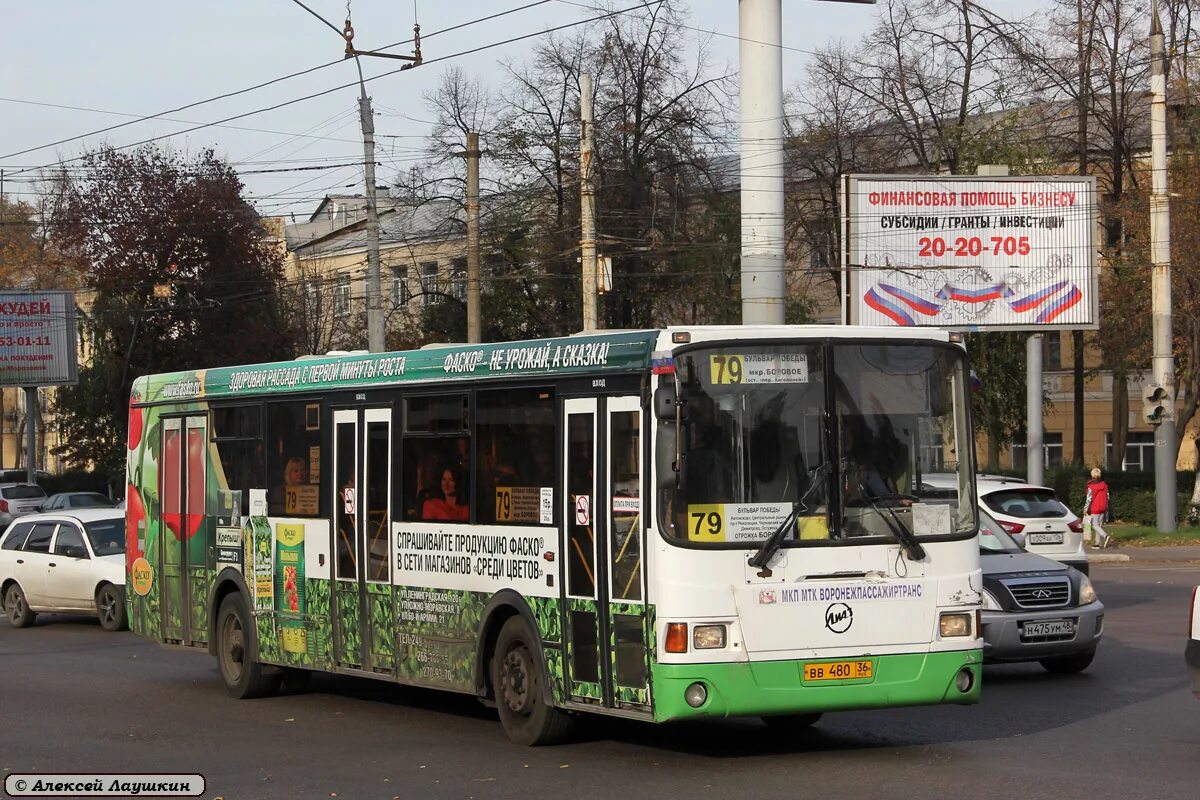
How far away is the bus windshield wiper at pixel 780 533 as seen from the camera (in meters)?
9.77

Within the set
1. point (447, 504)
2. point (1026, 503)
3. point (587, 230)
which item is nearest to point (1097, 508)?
point (587, 230)

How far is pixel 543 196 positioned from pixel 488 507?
1414 inches

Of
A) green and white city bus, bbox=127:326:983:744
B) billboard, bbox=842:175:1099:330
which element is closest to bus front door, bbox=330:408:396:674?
green and white city bus, bbox=127:326:983:744

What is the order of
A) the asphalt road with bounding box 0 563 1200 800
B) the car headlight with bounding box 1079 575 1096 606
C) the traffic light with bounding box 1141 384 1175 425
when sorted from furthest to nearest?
1. the traffic light with bounding box 1141 384 1175 425
2. the car headlight with bounding box 1079 575 1096 606
3. the asphalt road with bounding box 0 563 1200 800

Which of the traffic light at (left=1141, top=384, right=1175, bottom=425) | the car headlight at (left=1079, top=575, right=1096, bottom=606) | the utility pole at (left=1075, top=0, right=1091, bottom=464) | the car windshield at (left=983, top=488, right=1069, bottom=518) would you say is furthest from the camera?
the utility pole at (left=1075, top=0, right=1091, bottom=464)

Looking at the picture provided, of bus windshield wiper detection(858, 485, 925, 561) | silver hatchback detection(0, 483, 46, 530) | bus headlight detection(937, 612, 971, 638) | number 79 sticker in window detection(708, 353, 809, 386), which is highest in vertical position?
number 79 sticker in window detection(708, 353, 809, 386)

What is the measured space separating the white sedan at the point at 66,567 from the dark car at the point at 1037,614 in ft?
37.8

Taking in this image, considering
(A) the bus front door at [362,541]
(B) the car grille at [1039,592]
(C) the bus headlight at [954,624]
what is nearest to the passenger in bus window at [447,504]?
(A) the bus front door at [362,541]

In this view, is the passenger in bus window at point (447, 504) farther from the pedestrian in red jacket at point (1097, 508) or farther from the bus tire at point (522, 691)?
the pedestrian in red jacket at point (1097, 508)

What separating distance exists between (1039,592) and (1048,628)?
0.31 metres

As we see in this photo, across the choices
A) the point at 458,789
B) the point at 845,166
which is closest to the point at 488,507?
the point at 458,789

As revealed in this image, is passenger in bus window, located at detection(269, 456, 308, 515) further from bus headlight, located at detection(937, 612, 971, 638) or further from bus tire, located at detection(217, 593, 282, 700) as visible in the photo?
bus headlight, located at detection(937, 612, 971, 638)

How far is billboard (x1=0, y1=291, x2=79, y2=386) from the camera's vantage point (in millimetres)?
57500

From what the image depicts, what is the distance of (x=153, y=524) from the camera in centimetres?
1603
